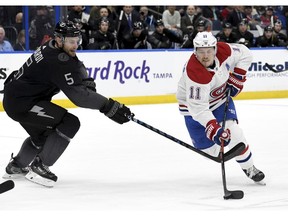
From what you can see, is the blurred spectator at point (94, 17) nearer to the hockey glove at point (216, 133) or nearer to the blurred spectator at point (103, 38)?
→ the blurred spectator at point (103, 38)

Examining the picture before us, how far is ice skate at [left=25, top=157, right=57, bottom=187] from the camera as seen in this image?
511 centimetres

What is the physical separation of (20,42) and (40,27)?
32 centimetres

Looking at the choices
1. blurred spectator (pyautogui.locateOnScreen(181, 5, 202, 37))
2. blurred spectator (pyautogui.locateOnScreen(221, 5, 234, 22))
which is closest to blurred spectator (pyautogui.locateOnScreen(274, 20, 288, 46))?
blurred spectator (pyautogui.locateOnScreen(221, 5, 234, 22))

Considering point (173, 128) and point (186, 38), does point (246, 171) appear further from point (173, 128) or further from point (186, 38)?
point (186, 38)

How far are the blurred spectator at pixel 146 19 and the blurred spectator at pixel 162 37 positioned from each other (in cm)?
16

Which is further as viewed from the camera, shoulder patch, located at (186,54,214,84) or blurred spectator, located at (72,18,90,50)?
blurred spectator, located at (72,18,90,50)

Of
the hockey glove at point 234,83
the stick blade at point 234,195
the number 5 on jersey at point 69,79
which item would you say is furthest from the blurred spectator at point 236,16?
the stick blade at point 234,195

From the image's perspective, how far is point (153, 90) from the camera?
10648 mm

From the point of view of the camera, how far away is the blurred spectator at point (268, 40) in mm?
11852

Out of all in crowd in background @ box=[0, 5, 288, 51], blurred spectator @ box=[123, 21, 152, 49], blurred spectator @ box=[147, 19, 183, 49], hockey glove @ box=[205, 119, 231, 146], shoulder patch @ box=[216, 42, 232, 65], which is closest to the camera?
hockey glove @ box=[205, 119, 231, 146]

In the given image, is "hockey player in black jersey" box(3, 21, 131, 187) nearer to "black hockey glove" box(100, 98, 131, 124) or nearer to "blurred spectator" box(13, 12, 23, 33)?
"black hockey glove" box(100, 98, 131, 124)

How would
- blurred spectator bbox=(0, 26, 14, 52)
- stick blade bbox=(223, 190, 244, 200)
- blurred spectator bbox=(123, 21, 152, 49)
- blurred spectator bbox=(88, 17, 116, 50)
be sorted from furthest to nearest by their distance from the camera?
blurred spectator bbox=(123, 21, 152, 49)
blurred spectator bbox=(88, 17, 116, 50)
blurred spectator bbox=(0, 26, 14, 52)
stick blade bbox=(223, 190, 244, 200)

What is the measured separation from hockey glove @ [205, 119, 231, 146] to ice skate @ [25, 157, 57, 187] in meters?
0.98

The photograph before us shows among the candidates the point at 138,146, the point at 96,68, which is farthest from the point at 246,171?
the point at 96,68
